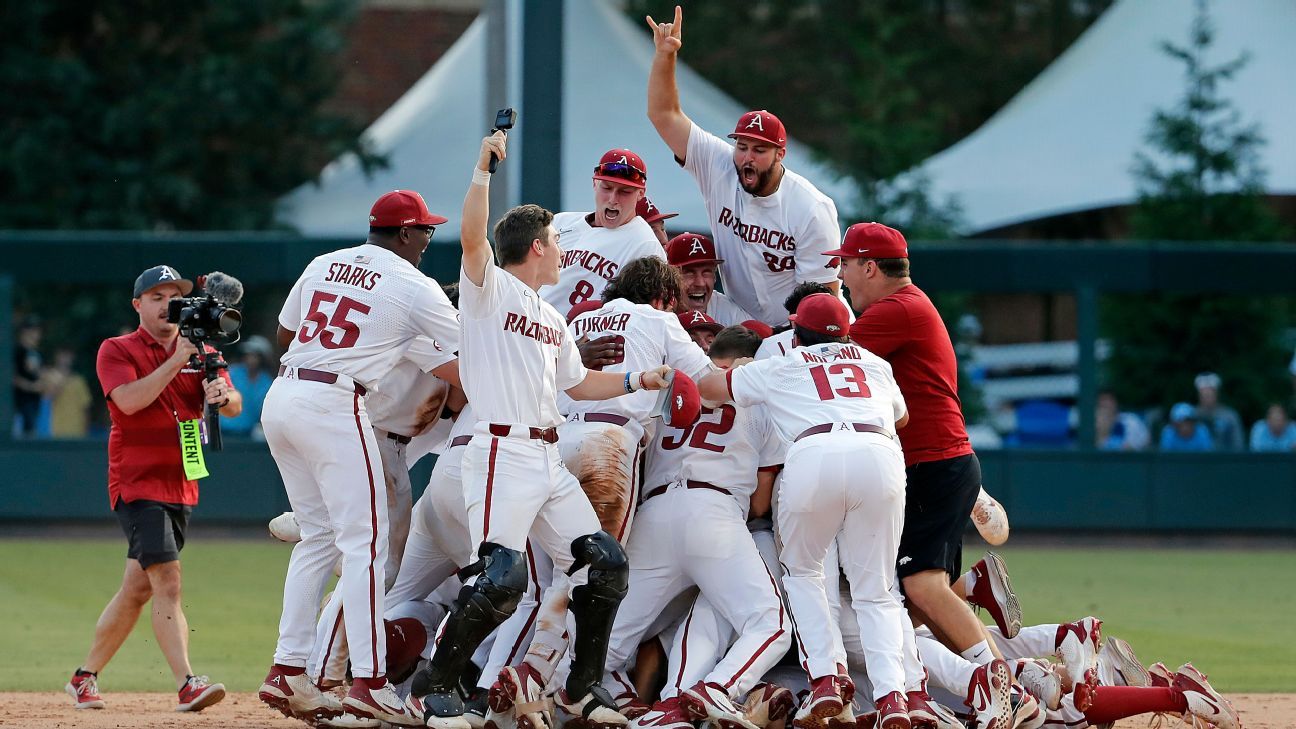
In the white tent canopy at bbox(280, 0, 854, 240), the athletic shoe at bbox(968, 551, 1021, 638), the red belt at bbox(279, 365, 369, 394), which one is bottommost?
the athletic shoe at bbox(968, 551, 1021, 638)

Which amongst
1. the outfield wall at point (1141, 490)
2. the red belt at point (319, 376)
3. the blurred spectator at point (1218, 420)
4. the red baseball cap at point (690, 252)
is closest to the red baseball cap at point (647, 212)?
the red baseball cap at point (690, 252)

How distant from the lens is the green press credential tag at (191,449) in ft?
26.1

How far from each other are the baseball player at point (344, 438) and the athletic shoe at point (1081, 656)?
9.48 ft

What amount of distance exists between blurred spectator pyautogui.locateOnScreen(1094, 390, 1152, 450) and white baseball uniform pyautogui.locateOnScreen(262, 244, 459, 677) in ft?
37.2

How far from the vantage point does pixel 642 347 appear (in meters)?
7.02

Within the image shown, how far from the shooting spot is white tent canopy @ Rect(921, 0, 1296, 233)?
1894 cm

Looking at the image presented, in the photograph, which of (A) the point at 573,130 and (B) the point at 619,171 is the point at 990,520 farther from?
(A) the point at 573,130

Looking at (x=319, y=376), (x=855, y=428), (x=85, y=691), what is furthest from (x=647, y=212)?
(x=85, y=691)

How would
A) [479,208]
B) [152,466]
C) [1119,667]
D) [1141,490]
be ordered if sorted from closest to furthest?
[479,208]
[1119,667]
[152,466]
[1141,490]

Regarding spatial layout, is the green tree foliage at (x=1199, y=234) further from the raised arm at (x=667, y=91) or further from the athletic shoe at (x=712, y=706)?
the athletic shoe at (x=712, y=706)

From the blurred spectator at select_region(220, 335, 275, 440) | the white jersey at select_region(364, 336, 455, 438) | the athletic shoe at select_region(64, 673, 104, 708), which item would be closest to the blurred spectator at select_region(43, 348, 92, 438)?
the blurred spectator at select_region(220, 335, 275, 440)

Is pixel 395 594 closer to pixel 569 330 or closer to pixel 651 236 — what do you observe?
pixel 569 330

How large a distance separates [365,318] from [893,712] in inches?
110

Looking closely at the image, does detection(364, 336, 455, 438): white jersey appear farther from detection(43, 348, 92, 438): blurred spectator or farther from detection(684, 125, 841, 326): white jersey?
detection(43, 348, 92, 438): blurred spectator
